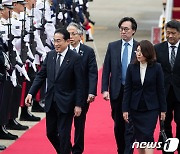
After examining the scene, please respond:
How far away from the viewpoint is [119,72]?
42.5ft

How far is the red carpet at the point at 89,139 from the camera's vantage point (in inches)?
552

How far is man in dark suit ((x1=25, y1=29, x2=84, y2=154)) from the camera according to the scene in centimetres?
1238

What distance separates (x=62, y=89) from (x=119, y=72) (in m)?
0.97

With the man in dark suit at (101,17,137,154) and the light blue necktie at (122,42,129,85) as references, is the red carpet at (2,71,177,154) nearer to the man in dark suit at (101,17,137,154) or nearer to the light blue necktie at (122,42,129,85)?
the man in dark suit at (101,17,137,154)

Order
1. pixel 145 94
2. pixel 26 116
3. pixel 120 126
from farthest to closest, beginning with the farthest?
pixel 26 116 → pixel 120 126 → pixel 145 94

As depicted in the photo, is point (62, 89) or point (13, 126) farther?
point (13, 126)

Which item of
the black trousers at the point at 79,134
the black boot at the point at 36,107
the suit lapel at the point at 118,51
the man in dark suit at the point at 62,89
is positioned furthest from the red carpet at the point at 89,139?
the suit lapel at the point at 118,51

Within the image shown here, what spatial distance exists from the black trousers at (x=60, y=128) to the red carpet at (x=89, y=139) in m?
1.35

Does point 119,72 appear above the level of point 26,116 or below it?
above

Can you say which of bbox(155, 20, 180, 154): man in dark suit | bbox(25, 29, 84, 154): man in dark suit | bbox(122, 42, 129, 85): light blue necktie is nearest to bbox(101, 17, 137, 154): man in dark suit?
bbox(122, 42, 129, 85): light blue necktie

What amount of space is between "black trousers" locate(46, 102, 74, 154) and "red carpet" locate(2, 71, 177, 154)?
4.43ft

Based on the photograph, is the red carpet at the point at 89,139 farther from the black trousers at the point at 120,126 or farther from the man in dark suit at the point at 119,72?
the man in dark suit at the point at 119,72

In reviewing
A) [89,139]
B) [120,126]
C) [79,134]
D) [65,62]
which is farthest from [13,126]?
[65,62]

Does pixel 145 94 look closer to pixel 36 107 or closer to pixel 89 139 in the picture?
pixel 89 139
